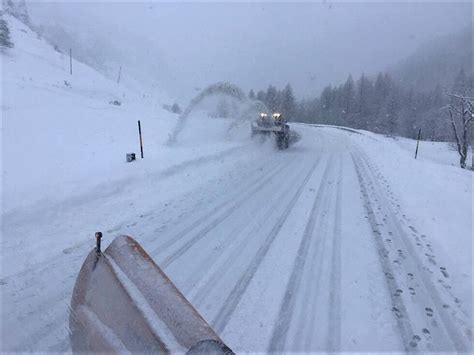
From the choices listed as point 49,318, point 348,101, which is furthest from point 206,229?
point 348,101

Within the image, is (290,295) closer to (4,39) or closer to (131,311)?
(131,311)

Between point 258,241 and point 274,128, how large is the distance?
17189 mm

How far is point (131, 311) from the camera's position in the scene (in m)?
2.37

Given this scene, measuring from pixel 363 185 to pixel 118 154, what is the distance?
9.51 meters

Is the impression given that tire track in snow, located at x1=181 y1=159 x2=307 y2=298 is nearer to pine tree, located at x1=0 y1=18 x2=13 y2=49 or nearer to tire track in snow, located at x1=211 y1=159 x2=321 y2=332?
tire track in snow, located at x1=211 y1=159 x2=321 y2=332

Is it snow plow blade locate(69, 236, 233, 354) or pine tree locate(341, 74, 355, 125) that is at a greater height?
pine tree locate(341, 74, 355, 125)

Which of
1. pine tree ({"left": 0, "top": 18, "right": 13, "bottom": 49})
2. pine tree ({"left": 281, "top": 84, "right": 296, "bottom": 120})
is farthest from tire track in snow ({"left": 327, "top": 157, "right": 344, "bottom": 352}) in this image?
pine tree ({"left": 281, "top": 84, "right": 296, "bottom": 120})

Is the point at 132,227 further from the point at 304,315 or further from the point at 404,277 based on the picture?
the point at 404,277

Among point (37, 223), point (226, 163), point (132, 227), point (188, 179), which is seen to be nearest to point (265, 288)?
point (132, 227)

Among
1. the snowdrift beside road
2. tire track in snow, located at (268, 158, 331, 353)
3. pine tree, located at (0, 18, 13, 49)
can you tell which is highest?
pine tree, located at (0, 18, 13, 49)

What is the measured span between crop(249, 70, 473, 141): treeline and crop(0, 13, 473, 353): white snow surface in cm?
7323

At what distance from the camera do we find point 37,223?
6.99 m

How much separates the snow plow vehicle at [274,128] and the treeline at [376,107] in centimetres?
6139

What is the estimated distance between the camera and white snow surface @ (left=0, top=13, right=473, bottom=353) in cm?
420
